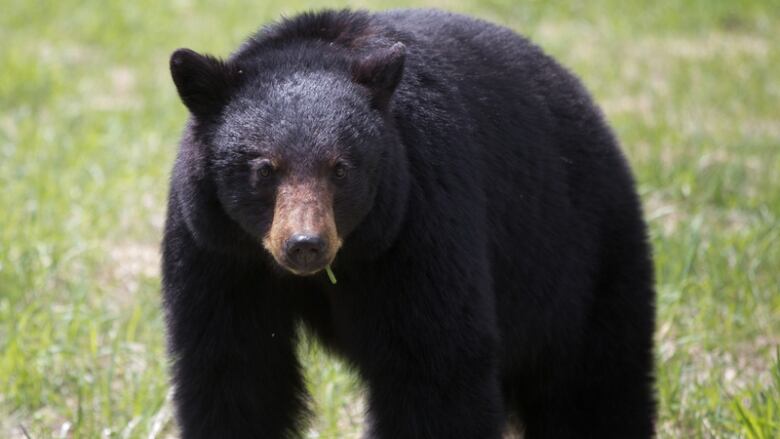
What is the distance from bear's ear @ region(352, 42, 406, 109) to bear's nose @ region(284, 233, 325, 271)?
0.54 meters

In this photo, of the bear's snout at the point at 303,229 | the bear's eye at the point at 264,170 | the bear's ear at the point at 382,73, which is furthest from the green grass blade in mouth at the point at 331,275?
the bear's ear at the point at 382,73

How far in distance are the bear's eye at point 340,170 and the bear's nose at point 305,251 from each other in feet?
0.86

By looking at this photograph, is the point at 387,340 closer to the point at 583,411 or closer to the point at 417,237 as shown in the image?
the point at 417,237

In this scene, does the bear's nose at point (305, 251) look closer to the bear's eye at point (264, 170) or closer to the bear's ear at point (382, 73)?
the bear's eye at point (264, 170)

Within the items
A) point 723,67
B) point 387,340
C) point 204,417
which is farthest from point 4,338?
point 723,67

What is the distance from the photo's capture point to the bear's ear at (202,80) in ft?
11.9

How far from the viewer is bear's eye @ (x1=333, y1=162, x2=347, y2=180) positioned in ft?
11.7

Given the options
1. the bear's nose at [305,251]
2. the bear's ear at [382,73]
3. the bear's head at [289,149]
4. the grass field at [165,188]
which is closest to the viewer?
the bear's nose at [305,251]

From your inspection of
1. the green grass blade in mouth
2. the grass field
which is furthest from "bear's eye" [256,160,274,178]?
the grass field

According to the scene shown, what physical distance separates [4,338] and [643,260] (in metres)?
2.66

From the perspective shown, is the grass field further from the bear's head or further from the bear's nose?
the bear's nose

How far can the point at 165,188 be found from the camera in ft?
26.1

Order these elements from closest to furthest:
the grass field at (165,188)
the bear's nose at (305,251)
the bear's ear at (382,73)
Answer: the bear's nose at (305,251) → the bear's ear at (382,73) → the grass field at (165,188)

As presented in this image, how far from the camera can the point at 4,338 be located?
18.1 feet
